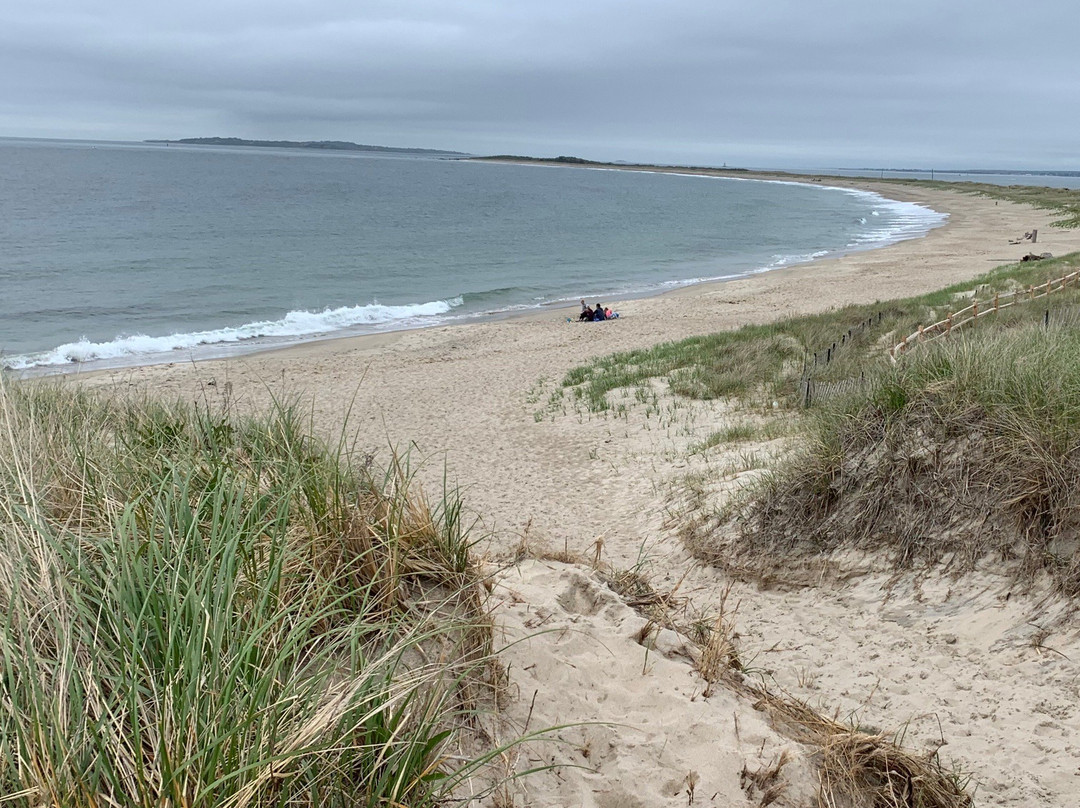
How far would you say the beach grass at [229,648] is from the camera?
188cm

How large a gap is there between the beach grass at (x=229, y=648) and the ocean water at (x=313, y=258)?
38.6 feet

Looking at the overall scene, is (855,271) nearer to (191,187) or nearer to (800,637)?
(800,637)

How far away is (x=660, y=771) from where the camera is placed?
9.54 ft

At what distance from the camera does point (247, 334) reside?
23516 mm

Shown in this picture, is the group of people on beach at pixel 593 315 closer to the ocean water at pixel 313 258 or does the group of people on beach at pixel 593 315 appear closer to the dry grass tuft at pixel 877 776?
the ocean water at pixel 313 258

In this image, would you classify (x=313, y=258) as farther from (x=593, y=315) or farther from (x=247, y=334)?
(x=593, y=315)

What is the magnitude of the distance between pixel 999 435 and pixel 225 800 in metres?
5.06

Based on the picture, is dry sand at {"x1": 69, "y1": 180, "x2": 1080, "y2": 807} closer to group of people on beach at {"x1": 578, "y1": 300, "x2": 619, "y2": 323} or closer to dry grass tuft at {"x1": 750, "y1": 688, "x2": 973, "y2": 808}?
dry grass tuft at {"x1": 750, "y1": 688, "x2": 973, "y2": 808}

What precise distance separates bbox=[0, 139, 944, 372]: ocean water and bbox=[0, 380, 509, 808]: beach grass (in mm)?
11778

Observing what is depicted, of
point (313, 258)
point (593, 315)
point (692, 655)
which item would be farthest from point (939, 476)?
point (313, 258)

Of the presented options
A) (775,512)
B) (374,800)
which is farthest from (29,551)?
(775,512)

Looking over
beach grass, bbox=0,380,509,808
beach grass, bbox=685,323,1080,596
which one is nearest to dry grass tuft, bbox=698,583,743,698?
beach grass, bbox=0,380,509,808

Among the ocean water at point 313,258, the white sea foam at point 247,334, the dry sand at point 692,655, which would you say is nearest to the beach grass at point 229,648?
the dry sand at point 692,655

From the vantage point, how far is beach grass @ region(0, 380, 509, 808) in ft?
6.17
